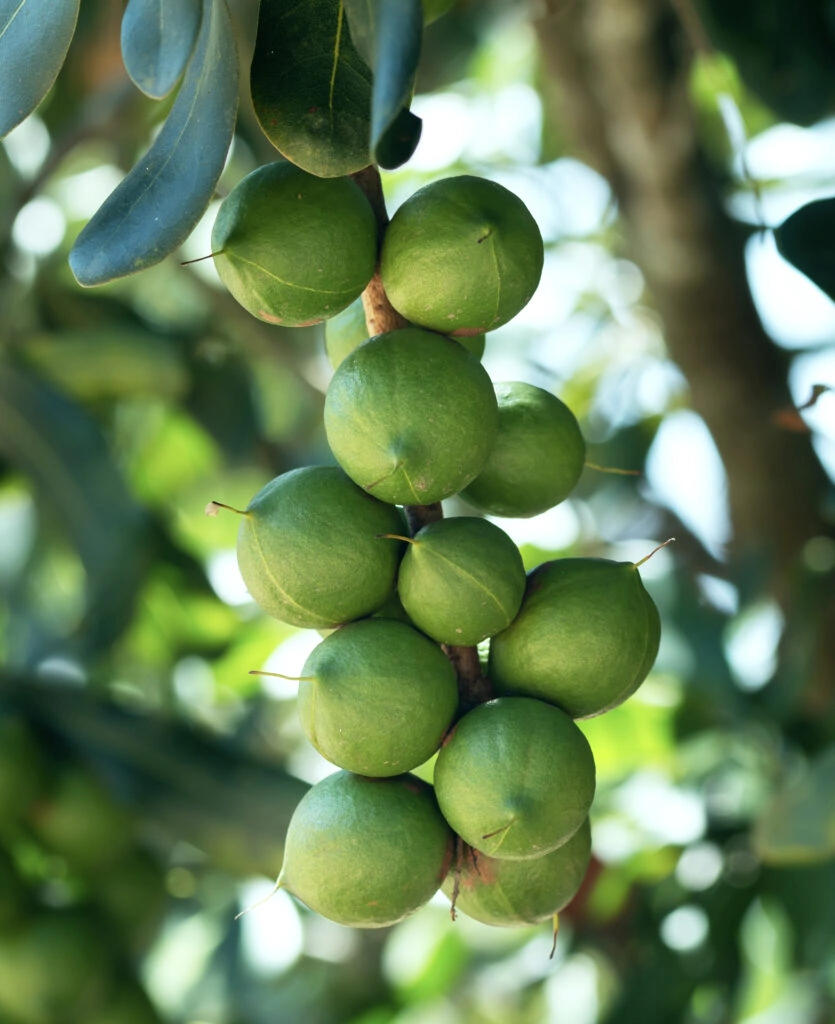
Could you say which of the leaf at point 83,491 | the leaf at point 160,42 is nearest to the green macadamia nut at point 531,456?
the leaf at point 160,42

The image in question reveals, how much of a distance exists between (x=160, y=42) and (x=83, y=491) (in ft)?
5.59

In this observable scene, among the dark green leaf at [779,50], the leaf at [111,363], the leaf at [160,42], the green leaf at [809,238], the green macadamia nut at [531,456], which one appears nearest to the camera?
the leaf at [160,42]

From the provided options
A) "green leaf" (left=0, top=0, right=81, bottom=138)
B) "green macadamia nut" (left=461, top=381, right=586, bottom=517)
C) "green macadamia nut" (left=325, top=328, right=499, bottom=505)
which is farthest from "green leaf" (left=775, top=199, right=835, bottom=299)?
"green leaf" (left=0, top=0, right=81, bottom=138)

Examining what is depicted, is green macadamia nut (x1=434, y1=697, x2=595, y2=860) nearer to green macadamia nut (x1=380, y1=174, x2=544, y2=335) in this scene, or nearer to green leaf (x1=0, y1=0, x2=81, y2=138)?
green macadamia nut (x1=380, y1=174, x2=544, y2=335)

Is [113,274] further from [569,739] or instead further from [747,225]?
[747,225]

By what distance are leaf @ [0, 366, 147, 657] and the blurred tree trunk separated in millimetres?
1236

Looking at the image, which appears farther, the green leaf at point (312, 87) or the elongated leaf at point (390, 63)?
the green leaf at point (312, 87)

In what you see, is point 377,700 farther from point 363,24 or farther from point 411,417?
point 363,24

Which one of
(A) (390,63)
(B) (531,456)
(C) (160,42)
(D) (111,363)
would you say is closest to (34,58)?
(C) (160,42)

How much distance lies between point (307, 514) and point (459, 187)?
0.30m

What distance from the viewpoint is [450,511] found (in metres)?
3.20

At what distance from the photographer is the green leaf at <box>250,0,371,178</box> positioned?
3.14ft

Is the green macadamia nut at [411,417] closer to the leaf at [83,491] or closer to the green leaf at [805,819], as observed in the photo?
the green leaf at [805,819]

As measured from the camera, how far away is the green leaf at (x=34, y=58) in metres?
1.02
